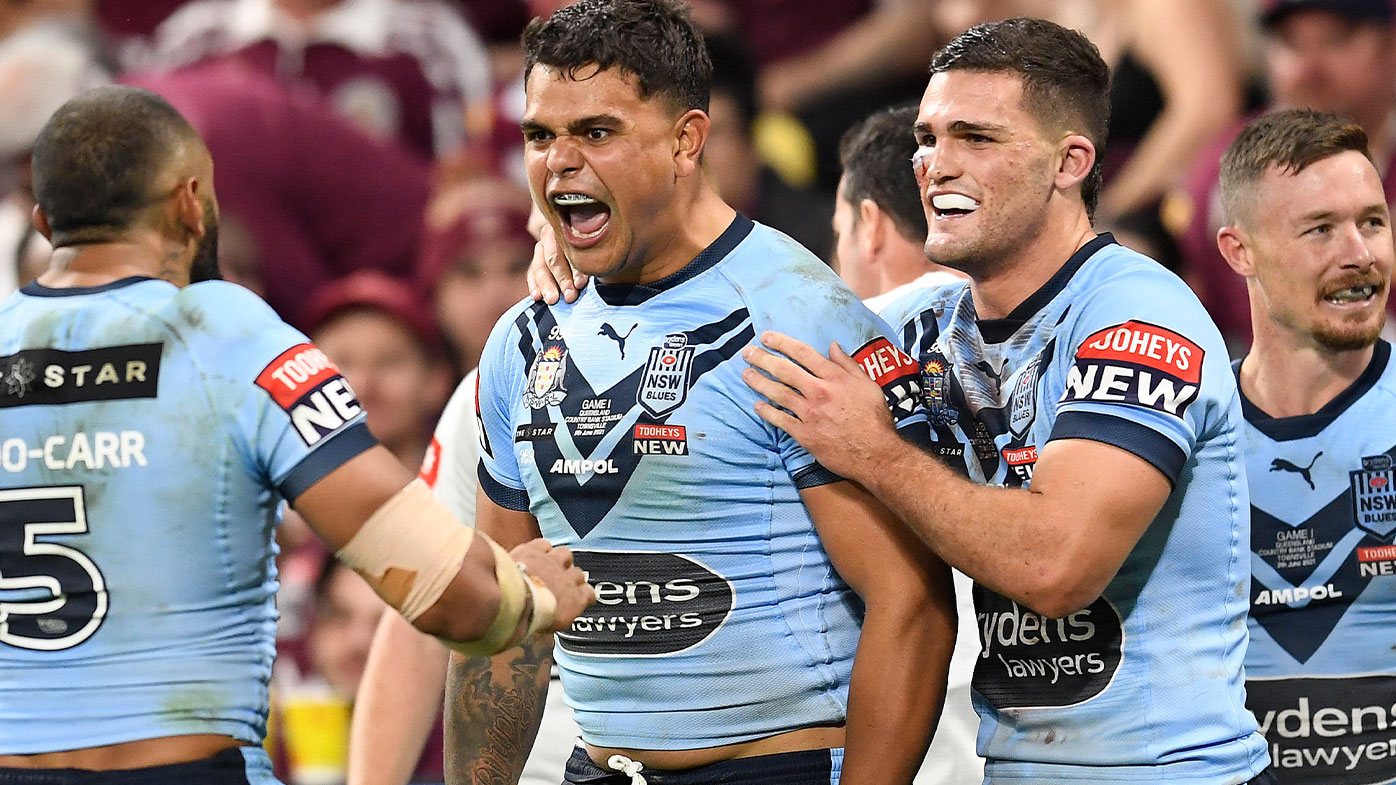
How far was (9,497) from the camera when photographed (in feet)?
9.73

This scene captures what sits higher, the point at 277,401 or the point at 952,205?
the point at 952,205

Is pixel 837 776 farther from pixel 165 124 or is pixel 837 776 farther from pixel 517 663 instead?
pixel 165 124

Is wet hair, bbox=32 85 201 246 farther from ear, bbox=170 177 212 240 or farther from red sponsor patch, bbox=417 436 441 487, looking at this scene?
red sponsor patch, bbox=417 436 441 487

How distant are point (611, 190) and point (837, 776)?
1.23m

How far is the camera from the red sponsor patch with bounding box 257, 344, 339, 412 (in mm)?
2957

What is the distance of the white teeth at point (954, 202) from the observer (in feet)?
11.1

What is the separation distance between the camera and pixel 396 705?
15.2ft

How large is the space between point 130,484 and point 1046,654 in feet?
5.51

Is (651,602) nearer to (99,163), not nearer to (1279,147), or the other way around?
(99,163)

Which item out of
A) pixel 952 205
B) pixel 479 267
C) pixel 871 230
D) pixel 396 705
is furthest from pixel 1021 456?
pixel 479 267

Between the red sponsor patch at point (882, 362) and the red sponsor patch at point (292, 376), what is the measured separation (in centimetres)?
104

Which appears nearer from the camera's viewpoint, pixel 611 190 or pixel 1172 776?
pixel 1172 776

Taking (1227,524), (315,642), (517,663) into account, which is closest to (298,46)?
(315,642)

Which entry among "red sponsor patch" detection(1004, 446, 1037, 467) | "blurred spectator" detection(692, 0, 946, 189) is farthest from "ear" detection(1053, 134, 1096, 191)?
"blurred spectator" detection(692, 0, 946, 189)
